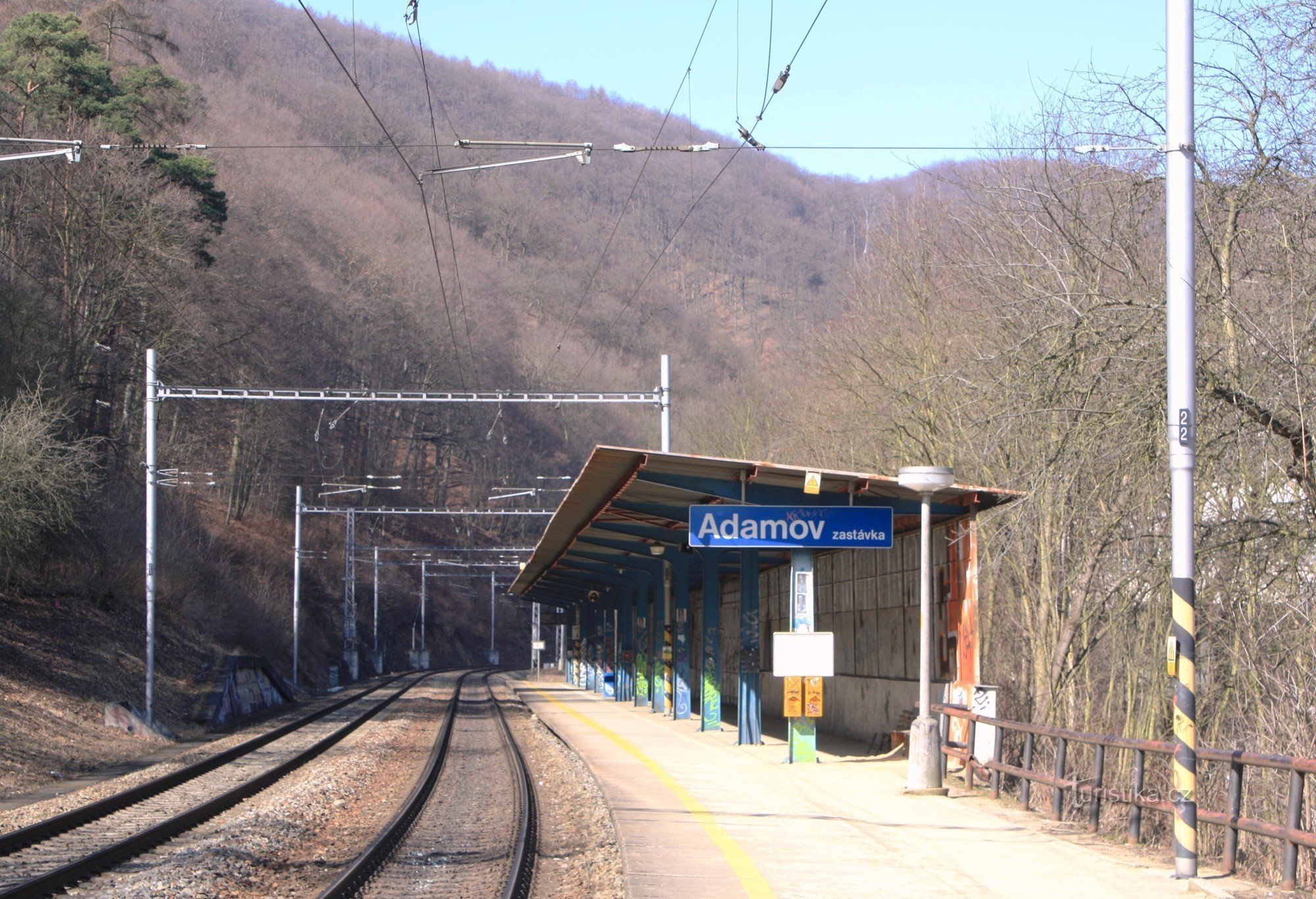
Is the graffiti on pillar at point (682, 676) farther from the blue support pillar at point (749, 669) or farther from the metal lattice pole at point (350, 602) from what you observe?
the metal lattice pole at point (350, 602)

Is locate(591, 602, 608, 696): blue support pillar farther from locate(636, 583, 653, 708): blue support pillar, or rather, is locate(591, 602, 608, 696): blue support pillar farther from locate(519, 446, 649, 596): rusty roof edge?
locate(519, 446, 649, 596): rusty roof edge

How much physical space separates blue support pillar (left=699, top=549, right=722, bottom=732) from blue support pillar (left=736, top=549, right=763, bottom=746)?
79.4 inches

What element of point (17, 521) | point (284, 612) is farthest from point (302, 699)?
point (17, 521)

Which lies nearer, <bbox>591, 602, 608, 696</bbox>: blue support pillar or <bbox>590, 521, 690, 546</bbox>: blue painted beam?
<bbox>590, 521, 690, 546</bbox>: blue painted beam

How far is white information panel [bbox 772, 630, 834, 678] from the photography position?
52.4ft

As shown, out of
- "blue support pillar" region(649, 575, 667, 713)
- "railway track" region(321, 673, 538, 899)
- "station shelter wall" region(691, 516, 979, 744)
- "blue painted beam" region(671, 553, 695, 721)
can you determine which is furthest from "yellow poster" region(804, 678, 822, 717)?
"blue support pillar" region(649, 575, 667, 713)

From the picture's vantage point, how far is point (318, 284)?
263ft

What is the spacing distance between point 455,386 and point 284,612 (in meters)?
Result: 30.0

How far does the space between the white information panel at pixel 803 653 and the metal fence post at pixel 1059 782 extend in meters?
4.43

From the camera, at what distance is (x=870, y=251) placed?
2839 centimetres

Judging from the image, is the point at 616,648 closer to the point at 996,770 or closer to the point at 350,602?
the point at 350,602

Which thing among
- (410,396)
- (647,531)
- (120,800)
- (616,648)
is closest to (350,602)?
(616,648)

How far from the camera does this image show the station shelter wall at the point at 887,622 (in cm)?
1669

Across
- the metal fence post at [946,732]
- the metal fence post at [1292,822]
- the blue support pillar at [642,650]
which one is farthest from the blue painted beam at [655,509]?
the blue support pillar at [642,650]
